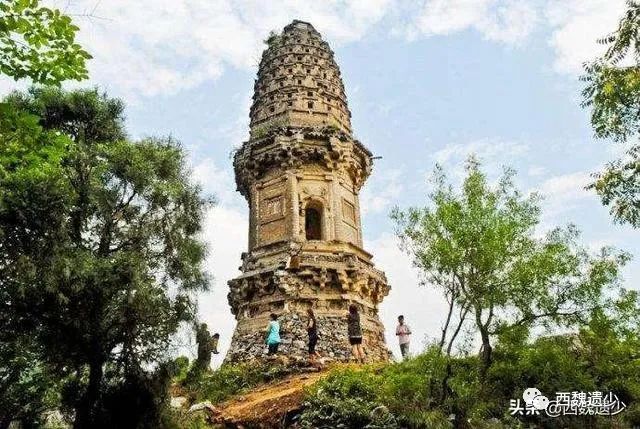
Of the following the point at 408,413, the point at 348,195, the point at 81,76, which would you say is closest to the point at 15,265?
the point at 81,76

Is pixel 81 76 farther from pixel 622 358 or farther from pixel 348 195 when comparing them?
pixel 348 195

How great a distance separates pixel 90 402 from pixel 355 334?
740 cm

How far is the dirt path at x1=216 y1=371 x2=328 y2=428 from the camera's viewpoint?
11734 mm

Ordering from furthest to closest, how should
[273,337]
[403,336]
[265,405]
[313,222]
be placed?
[313,222] → [403,336] → [273,337] → [265,405]

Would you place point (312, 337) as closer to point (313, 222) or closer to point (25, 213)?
point (313, 222)

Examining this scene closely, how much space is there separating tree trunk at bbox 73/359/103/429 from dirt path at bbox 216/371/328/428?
277cm

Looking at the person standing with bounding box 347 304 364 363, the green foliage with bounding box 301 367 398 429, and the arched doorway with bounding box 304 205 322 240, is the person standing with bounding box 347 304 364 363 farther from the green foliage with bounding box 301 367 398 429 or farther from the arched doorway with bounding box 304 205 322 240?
the arched doorway with bounding box 304 205 322 240

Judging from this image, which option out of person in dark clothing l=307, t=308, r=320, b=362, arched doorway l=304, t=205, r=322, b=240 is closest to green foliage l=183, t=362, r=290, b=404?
person in dark clothing l=307, t=308, r=320, b=362

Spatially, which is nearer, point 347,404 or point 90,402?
point 90,402

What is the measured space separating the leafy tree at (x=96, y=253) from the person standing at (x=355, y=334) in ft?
17.8

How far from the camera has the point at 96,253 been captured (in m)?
11.0

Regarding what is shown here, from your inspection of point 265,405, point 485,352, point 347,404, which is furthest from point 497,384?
point 265,405

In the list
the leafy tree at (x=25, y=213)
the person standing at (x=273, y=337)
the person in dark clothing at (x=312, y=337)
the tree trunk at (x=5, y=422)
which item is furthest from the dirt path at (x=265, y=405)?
the tree trunk at (x=5, y=422)

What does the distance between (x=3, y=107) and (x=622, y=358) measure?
11.5 meters
